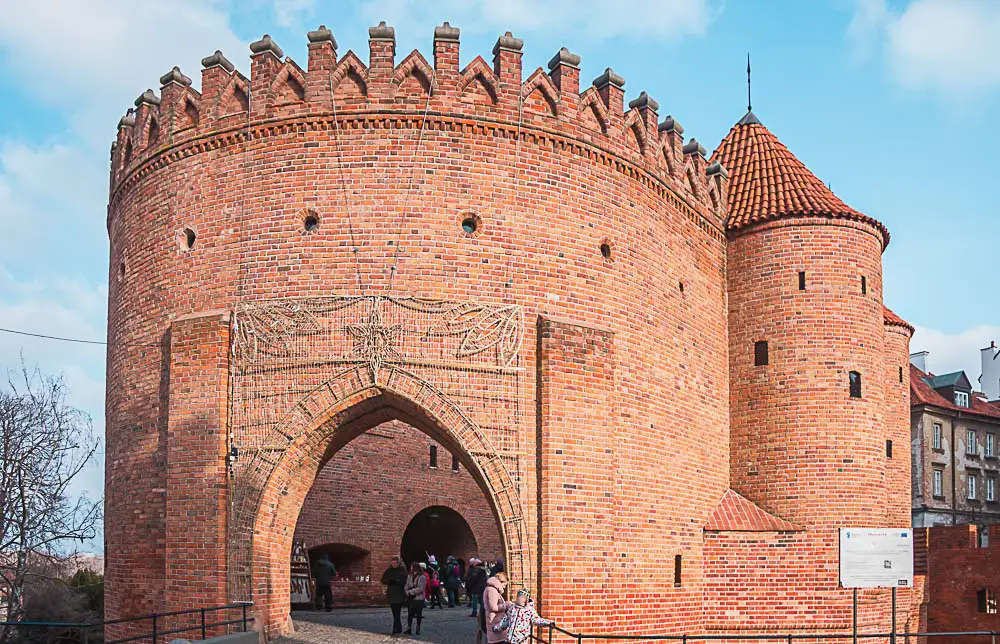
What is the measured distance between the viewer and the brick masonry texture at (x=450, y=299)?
1321cm

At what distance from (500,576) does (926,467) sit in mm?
29528

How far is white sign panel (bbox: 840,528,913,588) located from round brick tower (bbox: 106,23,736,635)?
299 cm

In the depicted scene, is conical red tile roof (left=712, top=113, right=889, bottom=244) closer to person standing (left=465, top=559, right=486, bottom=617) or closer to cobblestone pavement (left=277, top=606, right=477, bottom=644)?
person standing (left=465, top=559, right=486, bottom=617)

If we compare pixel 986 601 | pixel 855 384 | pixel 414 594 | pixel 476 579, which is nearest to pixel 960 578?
pixel 986 601

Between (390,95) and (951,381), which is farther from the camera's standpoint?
(951,381)

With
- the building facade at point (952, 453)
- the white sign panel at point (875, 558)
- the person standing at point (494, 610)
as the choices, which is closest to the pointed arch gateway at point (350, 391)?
the person standing at point (494, 610)

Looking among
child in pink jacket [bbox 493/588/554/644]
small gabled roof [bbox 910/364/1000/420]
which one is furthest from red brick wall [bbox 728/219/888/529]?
small gabled roof [bbox 910/364/1000/420]

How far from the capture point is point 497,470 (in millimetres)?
13148

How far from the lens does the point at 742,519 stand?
16.4m

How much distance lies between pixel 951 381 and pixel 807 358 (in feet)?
89.5

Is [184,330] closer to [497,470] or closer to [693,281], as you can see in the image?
[497,470]

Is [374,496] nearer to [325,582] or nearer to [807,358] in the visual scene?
[325,582]

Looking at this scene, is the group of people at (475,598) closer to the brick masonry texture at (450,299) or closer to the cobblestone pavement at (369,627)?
Answer: the cobblestone pavement at (369,627)

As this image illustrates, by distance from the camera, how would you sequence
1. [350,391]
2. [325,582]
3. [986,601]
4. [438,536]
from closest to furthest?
1. [350,391]
2. [325,582]
3. [986,601]
4. [438,536]
